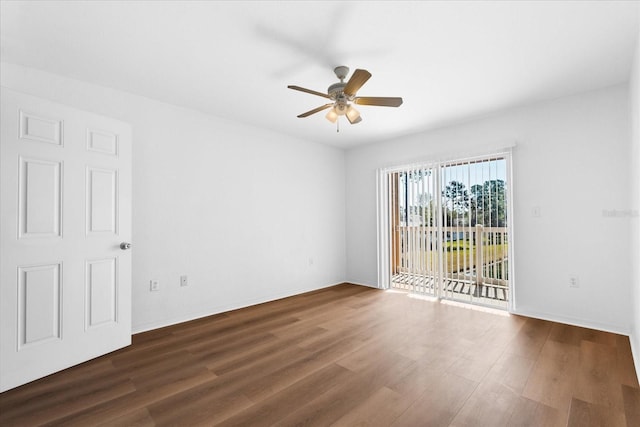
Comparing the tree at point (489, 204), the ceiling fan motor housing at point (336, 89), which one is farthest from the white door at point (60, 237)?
the tree at point (489, 204)

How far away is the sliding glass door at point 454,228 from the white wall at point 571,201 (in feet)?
0.78

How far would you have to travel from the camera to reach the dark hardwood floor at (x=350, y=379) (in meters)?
1.73

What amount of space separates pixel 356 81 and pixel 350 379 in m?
2.29

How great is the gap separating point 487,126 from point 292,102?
8.60ft

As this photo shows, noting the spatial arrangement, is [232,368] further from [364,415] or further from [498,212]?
[498,212]

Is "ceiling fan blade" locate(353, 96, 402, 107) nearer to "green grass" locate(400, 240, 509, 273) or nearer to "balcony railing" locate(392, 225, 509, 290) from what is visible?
"balcony railing" locate(392, 225, 509, 290)

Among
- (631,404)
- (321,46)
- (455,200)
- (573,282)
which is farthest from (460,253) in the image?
(321,46)

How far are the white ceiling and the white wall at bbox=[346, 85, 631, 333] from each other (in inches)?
12.4

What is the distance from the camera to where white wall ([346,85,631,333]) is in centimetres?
296

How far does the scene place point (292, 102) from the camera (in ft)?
11.0

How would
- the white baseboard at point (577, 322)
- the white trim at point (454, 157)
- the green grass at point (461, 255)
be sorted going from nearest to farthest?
1. the white baseboard at point (577, 322)
2. the white trim at point (454, 157)
3. the green grass at point (461, 255)

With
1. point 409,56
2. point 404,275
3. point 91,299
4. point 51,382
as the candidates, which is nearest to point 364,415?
point 51,382

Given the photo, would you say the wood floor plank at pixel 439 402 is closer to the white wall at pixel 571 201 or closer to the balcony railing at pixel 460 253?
the white wall at pixel 571 201

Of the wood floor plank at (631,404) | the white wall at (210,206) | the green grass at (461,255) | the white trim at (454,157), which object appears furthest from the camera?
the green grass at (461,255)
